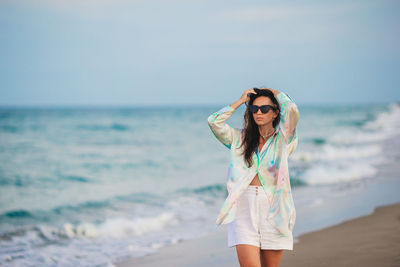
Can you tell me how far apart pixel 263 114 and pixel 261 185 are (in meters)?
0.56

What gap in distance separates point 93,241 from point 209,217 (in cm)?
237

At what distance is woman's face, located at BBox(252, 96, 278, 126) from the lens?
3627 millimetres

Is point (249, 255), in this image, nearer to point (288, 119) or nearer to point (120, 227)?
point (288, 119)

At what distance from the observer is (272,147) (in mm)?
3562

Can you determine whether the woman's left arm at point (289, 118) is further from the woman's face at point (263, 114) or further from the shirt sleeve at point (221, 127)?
the shirt sleeve at point (221, 127)

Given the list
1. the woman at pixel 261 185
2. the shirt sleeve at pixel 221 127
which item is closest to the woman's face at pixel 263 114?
the woman at pixel 261 185

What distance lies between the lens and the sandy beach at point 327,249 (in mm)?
5281

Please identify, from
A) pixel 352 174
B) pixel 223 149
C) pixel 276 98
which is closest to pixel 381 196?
pixel 352 174

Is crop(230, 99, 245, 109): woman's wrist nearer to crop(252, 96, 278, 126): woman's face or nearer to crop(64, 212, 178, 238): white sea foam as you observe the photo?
crop(252, 96, 278, 126): woman's face

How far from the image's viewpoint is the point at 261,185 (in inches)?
138

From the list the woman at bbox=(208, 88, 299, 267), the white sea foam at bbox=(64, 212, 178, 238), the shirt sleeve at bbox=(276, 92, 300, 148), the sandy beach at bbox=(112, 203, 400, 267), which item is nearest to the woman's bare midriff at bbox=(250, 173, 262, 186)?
the woman at bbox=(208, 88, 299, 267)

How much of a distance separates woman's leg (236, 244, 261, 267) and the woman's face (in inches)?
37.8

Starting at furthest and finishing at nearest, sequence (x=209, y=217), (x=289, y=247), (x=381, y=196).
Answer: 1. (x=381, y=196)
2. (x=209, y=217)
3. (x=289, y=247)

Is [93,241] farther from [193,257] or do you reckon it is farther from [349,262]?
[349,262]
